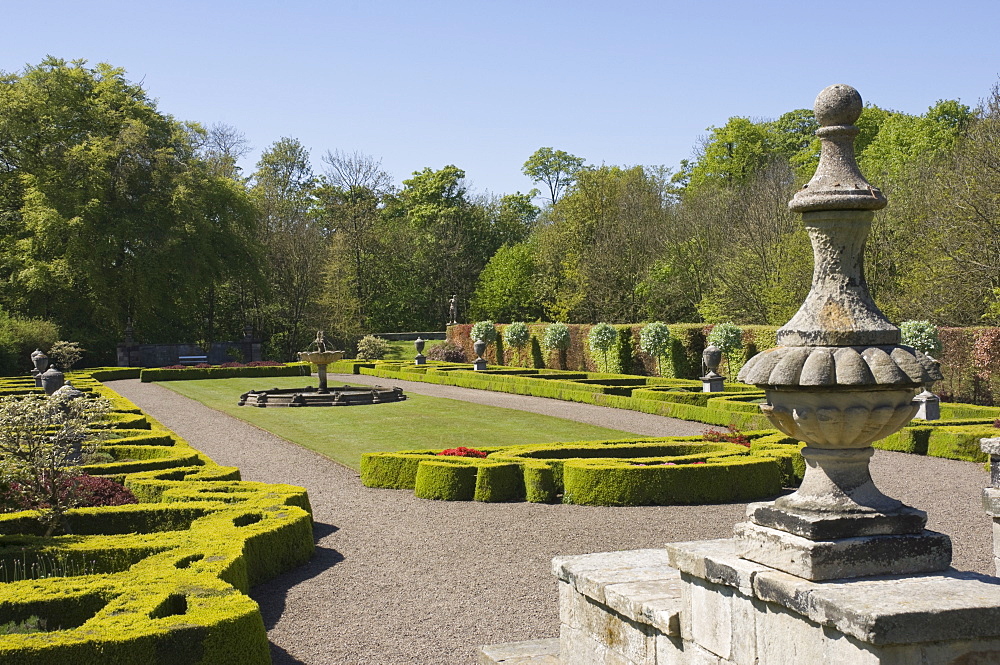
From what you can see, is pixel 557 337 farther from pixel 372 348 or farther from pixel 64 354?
pixel 64 354

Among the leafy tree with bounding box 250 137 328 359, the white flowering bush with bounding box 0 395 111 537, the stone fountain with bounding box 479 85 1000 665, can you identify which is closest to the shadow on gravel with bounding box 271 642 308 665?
the stone fountain with bounding box 479 85 1000 665

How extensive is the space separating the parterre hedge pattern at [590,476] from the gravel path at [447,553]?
0.89ft

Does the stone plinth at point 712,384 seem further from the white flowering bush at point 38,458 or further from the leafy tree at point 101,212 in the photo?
the leafy tree at point 101,212

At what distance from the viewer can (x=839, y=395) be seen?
4.06 m

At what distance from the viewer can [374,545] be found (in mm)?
9477

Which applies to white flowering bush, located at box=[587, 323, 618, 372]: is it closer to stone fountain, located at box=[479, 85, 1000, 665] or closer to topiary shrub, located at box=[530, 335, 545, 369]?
topiary shrub, located at box=[530, 335, 545, 369]

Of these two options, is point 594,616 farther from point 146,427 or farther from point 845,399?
point 146,427

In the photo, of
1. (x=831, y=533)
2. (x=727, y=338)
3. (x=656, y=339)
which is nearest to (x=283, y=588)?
(x=831, y=533)

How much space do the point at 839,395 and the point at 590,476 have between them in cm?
739

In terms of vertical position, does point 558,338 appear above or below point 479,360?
above

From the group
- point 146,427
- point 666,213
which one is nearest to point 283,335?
point 666,213

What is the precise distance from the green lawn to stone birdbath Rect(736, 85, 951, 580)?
10981 mm

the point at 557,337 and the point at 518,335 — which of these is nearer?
the point at 557,337

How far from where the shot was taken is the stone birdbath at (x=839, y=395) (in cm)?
399
